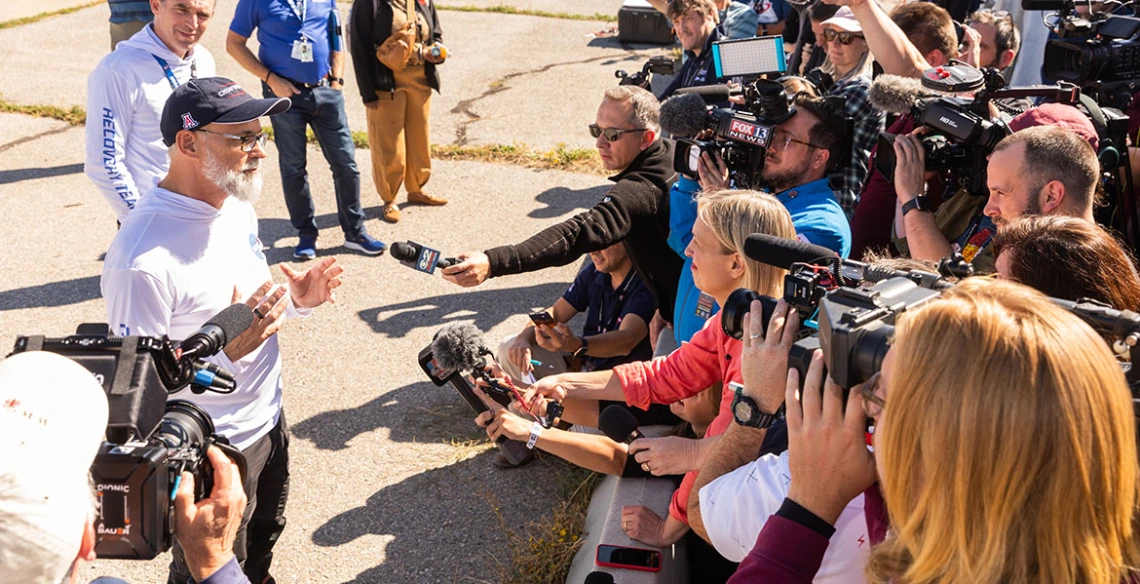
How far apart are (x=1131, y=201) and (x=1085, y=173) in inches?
28.4

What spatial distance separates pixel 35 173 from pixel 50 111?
179cm

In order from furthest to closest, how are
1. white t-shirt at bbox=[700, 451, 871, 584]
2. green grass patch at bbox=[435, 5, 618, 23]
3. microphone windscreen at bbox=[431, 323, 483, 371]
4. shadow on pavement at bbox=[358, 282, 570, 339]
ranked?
1. green grass patch at bbox=[435, 5, 618, 23]
2. shadow on pavement at bbox=[358, 282, 570, 339]
3. microphone windscreen at bbox=[431, 323, 483, 371]
4. white t-shirt at bbox=[700, 451, 871, 584]

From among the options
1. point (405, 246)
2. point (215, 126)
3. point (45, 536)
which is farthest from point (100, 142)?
point (45, 536)

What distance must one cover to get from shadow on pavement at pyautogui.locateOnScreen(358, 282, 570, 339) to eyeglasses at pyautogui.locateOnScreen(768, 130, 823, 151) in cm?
239

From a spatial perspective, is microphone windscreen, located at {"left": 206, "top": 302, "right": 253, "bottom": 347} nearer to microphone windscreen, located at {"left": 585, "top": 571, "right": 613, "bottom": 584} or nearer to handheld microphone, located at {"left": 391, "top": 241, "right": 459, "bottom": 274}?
handheld microphone, located at {"left": 391, "top": 241, "right": 459, "bottom": 274}

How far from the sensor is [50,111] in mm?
9516

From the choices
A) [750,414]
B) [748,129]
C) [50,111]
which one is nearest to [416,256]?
[748,129]

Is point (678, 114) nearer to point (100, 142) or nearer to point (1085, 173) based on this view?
point (1085, 173)

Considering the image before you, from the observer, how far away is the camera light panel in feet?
14.0

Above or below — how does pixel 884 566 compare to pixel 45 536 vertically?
below

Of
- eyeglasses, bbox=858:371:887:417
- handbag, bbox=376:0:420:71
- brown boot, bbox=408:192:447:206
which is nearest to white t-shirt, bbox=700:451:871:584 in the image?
eyeglasses, bbox=858:371:887:417

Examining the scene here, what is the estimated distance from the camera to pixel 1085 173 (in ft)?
10.2

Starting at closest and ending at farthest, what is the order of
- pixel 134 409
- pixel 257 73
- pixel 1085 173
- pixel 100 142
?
pixel 134 409, pixel 1085 173, pixel 100 142, pixel 257 73

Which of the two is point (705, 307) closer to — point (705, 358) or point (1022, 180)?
point (705, 358)
